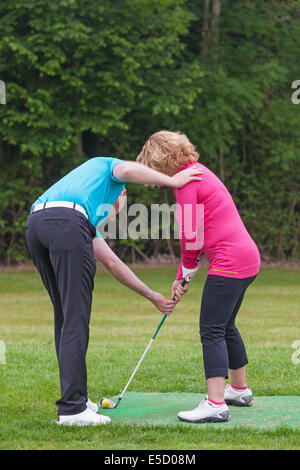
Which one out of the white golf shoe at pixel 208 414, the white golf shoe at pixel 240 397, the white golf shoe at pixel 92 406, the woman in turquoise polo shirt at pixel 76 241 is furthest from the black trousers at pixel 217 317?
the white golf shoe at pixel 92 406

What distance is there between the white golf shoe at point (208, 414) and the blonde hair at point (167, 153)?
1.44 metres

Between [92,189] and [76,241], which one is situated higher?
[92,189]

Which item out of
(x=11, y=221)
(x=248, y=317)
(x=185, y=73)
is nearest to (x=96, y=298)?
(x=248, y=317)

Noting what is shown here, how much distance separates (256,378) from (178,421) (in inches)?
63.8

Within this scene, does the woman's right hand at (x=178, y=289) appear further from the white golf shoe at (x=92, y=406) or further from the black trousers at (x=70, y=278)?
the white golf shoe at (x=92, y=406)

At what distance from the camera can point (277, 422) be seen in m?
4.47

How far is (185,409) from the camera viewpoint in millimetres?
4859

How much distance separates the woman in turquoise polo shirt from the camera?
4.22 m

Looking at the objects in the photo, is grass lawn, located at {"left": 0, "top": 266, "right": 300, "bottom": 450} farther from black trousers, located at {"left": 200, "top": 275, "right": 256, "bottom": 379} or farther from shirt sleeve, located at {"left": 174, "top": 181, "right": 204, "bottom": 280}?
shirt sleeve, located at {"left": 174, "top": 181, "right": 204, "bottom": 280}

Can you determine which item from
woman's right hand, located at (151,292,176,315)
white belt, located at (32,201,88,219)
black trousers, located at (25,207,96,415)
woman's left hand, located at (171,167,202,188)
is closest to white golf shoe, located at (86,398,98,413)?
black trousers, located at (25,207,96,415)

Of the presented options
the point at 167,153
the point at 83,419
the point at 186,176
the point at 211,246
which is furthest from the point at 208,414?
→ the point at 167,153

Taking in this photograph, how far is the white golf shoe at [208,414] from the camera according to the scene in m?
4.47

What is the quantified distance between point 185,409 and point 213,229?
124cm

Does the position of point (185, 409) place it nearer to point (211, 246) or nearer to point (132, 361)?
point (211, 246)
